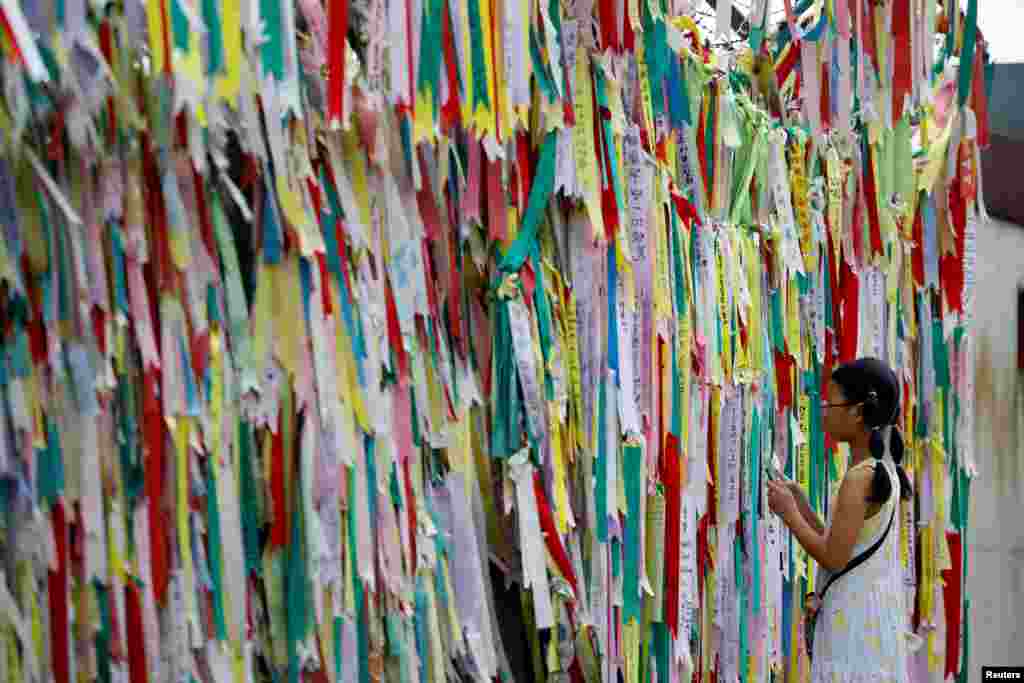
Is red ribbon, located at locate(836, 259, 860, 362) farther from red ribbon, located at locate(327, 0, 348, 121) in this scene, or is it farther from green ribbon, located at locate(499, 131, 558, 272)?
red ribbon, located at locate(327, 0, 348, 121)

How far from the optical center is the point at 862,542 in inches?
141

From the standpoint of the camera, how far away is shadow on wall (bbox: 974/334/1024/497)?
698 cm

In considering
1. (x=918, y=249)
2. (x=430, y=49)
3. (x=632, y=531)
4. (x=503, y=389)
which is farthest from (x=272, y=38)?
(x=918, y=249)

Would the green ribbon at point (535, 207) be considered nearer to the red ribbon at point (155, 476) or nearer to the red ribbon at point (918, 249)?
the red ribbon at point (155, 476)

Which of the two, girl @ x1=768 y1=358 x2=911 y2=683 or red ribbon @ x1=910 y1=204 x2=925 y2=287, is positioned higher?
red ribbon @ x1=910 y1=204 x2=925 y2=287

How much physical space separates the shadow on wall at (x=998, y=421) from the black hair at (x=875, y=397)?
3.35m

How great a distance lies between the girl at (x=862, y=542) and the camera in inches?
139

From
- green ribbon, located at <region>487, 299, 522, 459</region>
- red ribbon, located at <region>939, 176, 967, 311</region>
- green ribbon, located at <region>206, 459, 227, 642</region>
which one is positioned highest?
red ribbon, located at <region>939, 176, 967, 311</region>

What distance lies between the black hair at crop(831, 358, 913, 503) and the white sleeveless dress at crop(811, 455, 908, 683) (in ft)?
0.16

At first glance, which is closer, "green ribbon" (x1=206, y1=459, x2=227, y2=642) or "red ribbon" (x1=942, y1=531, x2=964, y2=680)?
"green ribbon" (x1=206, y1=459, x2=227, y2=642)

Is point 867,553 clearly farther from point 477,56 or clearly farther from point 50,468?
point 50,468

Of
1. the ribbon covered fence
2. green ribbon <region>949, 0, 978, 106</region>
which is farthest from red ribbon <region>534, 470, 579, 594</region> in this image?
green ribbon <region>949, 0, 978, 106</region>

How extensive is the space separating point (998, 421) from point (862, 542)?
3.86 m

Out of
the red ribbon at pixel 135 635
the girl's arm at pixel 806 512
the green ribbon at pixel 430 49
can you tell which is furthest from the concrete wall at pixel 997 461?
the red ribbon at pixel 135 635
